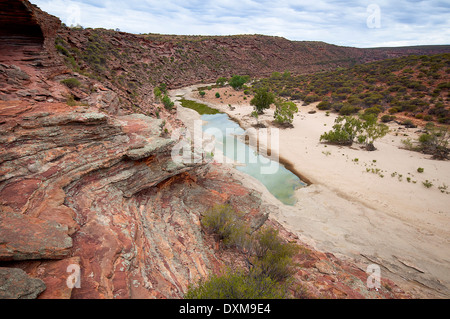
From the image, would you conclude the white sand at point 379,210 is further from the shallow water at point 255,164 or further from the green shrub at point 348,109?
the green shrub at point 348,109

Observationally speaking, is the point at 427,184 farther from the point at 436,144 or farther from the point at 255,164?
the point at 255,164

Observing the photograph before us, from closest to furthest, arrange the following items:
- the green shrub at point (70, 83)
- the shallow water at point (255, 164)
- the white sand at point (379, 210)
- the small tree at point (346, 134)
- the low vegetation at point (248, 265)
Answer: the low vegetation at point (248, 265)
the white sand at point (379, 210)
the green shrub at point (70, 83)
the shallow water at point (255, 164)
the small tree at point (346, 134)

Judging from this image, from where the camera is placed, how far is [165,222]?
8594mm

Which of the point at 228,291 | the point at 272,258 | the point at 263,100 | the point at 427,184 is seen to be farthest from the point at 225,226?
the point at 263,100

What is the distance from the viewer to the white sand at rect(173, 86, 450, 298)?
1023 cm

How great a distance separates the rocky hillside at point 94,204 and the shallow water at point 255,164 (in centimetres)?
485

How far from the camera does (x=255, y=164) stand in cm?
2100

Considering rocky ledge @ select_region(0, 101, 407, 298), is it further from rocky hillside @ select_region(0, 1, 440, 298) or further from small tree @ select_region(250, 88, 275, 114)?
small tree @ select_region(250, 88, 275, 114)

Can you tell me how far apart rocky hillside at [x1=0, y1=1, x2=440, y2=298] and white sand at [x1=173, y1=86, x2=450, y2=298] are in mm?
1812

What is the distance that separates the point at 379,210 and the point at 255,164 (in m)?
→ 10.8

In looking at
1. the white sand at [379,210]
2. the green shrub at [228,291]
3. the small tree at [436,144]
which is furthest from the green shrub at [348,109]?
the green shrub at [228,291]

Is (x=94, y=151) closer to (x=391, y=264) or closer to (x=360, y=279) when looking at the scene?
(x=360, y=279)

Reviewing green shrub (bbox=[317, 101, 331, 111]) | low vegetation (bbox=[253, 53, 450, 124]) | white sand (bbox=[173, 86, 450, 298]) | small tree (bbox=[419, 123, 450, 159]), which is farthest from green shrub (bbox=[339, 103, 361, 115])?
small tree (bbox=[419, 123, 450, 159])

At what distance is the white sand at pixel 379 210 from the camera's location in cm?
1023
